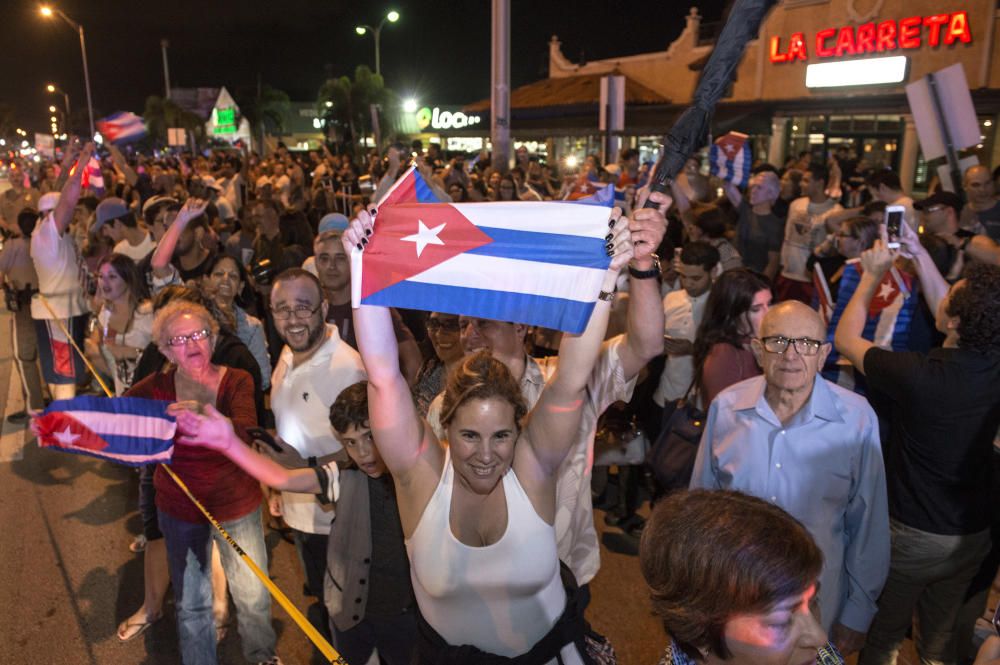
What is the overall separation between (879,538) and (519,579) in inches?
61.6

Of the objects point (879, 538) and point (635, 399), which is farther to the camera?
point (635, 399)

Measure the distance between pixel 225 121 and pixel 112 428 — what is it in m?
55.4

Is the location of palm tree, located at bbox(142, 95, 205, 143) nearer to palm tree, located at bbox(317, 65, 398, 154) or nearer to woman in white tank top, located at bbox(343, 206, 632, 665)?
palm tree, located at bbox(317, 65, 398, 154)

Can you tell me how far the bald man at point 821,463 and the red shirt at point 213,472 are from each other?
235cm

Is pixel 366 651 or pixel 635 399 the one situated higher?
pixel 635 399

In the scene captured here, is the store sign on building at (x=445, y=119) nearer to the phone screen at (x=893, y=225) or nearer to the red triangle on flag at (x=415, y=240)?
the phone screen at (x=893, y=225)

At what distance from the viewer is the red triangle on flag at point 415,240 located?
2.39m

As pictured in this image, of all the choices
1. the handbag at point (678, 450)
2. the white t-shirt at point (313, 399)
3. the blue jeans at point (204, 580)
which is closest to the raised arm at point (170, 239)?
the white t-shirt at point (313, 399)

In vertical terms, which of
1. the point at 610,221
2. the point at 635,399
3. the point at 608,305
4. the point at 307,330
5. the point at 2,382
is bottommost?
the point at 2,382

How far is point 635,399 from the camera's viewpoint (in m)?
5.84

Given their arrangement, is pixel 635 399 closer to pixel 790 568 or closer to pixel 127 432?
pixel 127 432

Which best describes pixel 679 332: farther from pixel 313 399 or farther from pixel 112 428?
pixel 112 428

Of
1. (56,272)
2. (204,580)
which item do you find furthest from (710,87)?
(56,272)

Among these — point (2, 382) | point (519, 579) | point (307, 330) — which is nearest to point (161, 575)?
point (307, 330)
